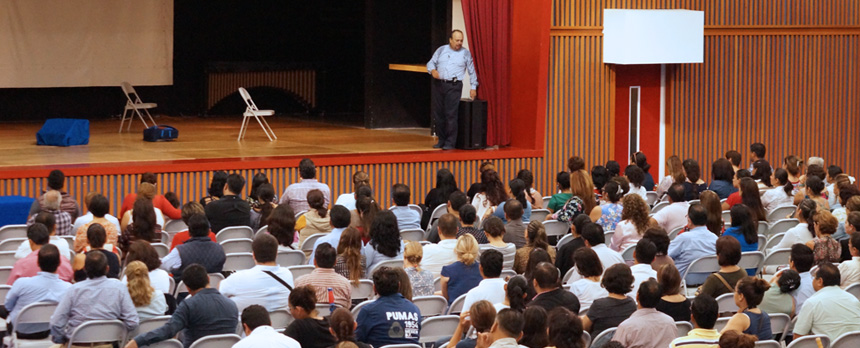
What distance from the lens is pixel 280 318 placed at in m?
5.90

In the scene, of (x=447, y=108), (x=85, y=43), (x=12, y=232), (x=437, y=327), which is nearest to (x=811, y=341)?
(x=437, y=327)

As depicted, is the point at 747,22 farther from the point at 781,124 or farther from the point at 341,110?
the point at 341,110

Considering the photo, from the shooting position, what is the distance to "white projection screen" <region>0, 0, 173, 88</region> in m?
15.1

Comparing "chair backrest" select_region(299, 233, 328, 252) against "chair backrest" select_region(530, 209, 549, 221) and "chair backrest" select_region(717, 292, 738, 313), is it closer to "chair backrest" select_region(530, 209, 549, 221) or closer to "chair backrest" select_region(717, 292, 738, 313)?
"chair backrest" select_region(530, 209, 549, 221)

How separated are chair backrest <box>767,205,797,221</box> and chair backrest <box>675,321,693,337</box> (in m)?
4.01

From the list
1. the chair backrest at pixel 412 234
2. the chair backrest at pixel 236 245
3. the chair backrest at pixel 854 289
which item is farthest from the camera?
the chair backrest at pixel 412 234

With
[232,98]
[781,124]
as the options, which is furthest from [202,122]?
[781,124]

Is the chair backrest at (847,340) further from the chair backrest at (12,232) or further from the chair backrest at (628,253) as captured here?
the chair backrest at (12,232)

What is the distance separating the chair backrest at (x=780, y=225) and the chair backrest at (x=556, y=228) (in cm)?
164

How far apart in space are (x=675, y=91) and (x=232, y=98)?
25.1ft

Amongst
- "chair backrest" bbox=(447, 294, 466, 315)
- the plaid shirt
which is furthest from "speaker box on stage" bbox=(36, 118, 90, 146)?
"chair backrest" bbox=(447, 294, 466, 315)

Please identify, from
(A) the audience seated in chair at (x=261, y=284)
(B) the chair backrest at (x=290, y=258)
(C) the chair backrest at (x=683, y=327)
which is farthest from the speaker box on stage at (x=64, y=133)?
(C) the chair backrest at (x=683, y=327)

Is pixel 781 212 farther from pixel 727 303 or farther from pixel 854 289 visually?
pixel 727 303

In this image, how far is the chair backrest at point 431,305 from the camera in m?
6.19
